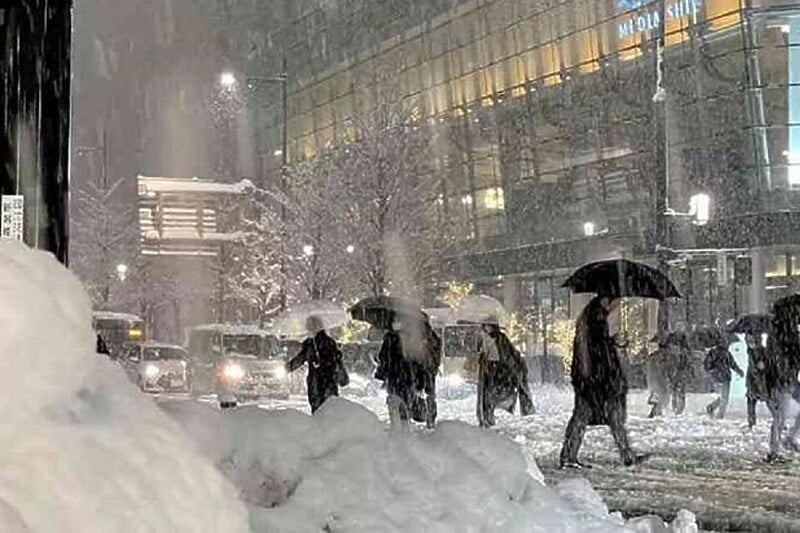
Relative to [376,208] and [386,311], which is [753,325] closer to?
[386,311]

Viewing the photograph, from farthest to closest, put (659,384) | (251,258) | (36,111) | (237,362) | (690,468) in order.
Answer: (251,258), (237,362), (659,384), (690,468), (36,111)

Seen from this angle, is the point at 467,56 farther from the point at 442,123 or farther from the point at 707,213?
the point at 707,213

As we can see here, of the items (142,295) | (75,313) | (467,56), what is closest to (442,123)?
(467,56)

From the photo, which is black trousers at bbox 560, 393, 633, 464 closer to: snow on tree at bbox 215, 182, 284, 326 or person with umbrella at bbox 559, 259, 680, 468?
person with umbrella at bbox 559, 259, 680, 468

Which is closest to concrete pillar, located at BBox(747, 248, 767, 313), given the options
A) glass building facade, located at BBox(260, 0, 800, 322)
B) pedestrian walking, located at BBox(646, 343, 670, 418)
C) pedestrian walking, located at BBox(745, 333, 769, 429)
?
glass building facade, located at BBox(260, 0, 800, 322)

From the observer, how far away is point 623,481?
11.4 meters

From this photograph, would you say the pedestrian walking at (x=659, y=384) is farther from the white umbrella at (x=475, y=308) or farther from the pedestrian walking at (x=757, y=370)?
the pedestrian walking at (x=757, y=370)

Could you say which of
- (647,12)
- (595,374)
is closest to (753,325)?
(595,374)

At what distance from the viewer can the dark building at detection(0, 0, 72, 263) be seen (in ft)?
21.0

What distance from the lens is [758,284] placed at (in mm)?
33062

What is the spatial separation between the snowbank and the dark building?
2.41m

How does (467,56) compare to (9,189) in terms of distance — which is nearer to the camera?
(9,189)

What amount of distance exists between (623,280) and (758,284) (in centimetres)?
2010

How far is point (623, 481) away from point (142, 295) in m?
34.0
